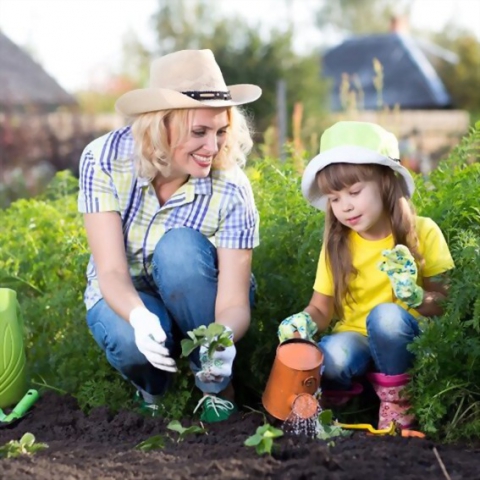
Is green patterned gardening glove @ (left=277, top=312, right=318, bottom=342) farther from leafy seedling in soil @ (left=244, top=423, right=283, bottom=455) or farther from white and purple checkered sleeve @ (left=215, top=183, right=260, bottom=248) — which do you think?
leafy seedling in soil @ (left=244, top=423, right=283, bottom=455)

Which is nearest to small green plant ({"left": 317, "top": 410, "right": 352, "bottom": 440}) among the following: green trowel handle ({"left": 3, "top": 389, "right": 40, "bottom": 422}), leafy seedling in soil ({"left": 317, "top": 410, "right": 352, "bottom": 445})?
leafy seedling in soil ({"left": 317, "top": 410, "right": 352, "bottom": 445})

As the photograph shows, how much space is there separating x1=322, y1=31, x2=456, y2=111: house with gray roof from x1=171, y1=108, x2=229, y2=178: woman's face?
30493 mm

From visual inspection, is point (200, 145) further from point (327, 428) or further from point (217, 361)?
point (327, 428)

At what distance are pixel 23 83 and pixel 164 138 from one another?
53.4 ft

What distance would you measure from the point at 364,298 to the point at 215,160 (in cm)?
68

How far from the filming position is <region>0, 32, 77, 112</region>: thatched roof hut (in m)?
17.9

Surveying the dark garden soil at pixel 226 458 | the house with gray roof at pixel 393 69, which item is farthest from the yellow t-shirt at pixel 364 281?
the house with gray roof at pixel 393 69

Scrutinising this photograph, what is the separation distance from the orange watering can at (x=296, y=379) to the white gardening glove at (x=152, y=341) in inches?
12.8

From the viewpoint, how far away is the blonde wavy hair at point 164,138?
3260 mm

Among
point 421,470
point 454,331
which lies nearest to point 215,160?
point 454,331

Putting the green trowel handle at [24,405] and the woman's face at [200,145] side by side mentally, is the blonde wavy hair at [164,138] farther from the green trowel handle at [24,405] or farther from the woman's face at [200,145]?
the green trowel handle at [24,405]

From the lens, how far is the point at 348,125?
3.17 metres

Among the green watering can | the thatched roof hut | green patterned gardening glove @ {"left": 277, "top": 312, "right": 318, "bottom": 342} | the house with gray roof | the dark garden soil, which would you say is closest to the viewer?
the dark garden soil

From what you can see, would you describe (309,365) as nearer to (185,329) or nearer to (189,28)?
(185,329)
